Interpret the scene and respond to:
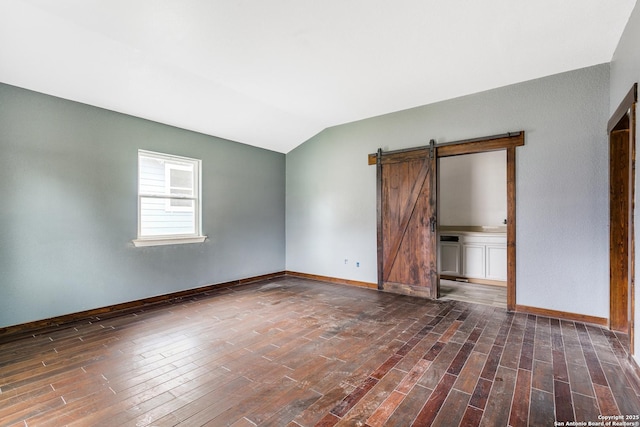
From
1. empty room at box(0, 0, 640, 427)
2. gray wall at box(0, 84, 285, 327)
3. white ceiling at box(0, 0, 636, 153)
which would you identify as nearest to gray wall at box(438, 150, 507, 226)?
empty room at box(0, 0, 640, 427)

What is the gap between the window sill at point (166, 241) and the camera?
13.5 feet

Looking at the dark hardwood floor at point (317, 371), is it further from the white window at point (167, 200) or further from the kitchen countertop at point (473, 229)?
the kitchen countertop at point (473, 229)

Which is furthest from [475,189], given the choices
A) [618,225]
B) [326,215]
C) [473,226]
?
[326,215]

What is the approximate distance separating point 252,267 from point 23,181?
343cm

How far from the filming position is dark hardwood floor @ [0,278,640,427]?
72.0 inches

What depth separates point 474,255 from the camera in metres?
5.45

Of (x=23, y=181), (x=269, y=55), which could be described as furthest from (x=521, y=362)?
(x=23, y=181)

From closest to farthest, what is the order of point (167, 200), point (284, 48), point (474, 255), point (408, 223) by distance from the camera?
point (284, 48), point (167, 200), point (408, 223), point (474, 255)

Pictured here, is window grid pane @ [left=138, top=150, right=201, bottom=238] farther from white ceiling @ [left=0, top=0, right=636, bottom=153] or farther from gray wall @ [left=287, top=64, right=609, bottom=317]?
gray wall @ [left=287, top=64, right=609, bottom=317]

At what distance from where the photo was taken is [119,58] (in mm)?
3109

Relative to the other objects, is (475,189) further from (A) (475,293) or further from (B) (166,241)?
(B) (166,241)

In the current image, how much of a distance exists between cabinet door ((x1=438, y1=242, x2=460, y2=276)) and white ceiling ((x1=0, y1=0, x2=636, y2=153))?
9.42ft

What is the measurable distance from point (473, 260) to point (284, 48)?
480cm

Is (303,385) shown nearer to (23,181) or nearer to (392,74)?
(392,74)
